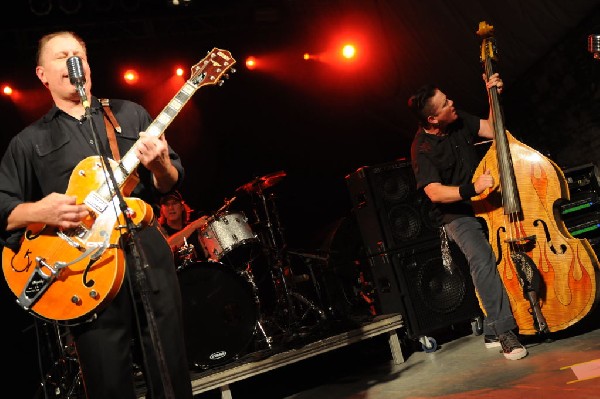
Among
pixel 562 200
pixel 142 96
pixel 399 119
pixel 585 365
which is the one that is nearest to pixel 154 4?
pixel 142 96

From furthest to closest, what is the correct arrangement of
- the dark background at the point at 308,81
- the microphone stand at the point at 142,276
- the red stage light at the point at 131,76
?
the red stage light at the point at 131,76 → the dark background at the point at 308,81 → the microphone stand at the point at 142,276

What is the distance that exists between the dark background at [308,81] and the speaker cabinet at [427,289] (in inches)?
76.8

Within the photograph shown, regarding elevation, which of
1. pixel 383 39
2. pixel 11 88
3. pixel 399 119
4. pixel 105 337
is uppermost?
pixel 11 88

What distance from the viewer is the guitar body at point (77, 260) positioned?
7.27 ft

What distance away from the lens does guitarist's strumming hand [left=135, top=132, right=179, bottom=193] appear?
2268 mm

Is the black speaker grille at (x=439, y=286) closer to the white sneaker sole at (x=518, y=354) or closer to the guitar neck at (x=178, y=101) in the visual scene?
the white sneaker sole at (x=518, y=354)

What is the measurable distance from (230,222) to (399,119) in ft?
11.8

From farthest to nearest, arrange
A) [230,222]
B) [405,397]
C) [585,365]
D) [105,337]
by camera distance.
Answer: [230,222]
[405,397]
[585,365]
[105,337]

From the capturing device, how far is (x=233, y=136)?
867 centimetres

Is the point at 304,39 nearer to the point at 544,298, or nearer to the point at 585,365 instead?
the point at 544,298

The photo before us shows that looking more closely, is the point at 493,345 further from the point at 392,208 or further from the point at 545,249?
the point at 392,208

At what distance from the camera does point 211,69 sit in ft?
9.37

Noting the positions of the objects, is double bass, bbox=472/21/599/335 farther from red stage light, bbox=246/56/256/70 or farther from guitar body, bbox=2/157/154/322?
red stage light, bbox=246/56/256/70

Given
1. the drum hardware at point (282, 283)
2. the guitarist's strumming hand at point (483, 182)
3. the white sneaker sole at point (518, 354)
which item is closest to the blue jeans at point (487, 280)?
the white sneaker sole at point (518, 354)
